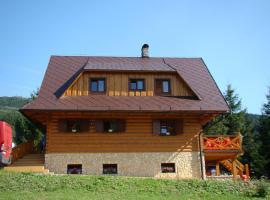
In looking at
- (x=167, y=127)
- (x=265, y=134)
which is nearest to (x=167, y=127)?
(x=167, y=127)

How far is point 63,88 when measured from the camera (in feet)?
77.4

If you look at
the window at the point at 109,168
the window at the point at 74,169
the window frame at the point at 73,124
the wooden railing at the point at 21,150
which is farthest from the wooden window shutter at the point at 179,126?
the wooden railing at the point at 21,150

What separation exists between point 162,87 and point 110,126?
4201mm

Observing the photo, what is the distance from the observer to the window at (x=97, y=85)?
23.3 meters

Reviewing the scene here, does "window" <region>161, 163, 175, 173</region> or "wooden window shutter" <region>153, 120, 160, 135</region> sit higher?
"wooden window shutter" <region>153, 120, 160, 135</region>

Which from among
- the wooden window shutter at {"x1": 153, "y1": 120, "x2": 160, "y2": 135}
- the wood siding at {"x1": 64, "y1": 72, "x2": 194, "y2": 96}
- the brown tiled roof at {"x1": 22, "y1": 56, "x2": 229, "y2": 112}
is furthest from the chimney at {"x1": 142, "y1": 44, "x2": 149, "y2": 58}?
the wooden window shutter at {"x1": 153, "y1": 120, "x2": 160, "y2": 135}

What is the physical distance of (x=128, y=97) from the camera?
23094mm

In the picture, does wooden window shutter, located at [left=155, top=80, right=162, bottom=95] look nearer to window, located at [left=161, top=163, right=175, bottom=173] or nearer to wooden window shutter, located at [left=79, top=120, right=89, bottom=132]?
window, located at [left=161, top=163, right=175, bottom=173]

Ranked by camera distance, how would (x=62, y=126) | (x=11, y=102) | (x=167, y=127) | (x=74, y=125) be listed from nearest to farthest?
(x=62, y=126), (x=74, y=125), (x=167, y=127), (x=11, y=102)

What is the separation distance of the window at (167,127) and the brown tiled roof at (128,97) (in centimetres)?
113

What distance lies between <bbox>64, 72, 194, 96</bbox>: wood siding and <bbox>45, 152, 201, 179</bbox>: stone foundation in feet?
12.3

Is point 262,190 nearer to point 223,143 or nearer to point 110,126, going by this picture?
point 223,143

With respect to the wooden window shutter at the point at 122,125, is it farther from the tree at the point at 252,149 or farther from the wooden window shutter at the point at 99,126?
the tree at the point at 252,149

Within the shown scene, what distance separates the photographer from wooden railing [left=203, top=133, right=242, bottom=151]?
2262cm
